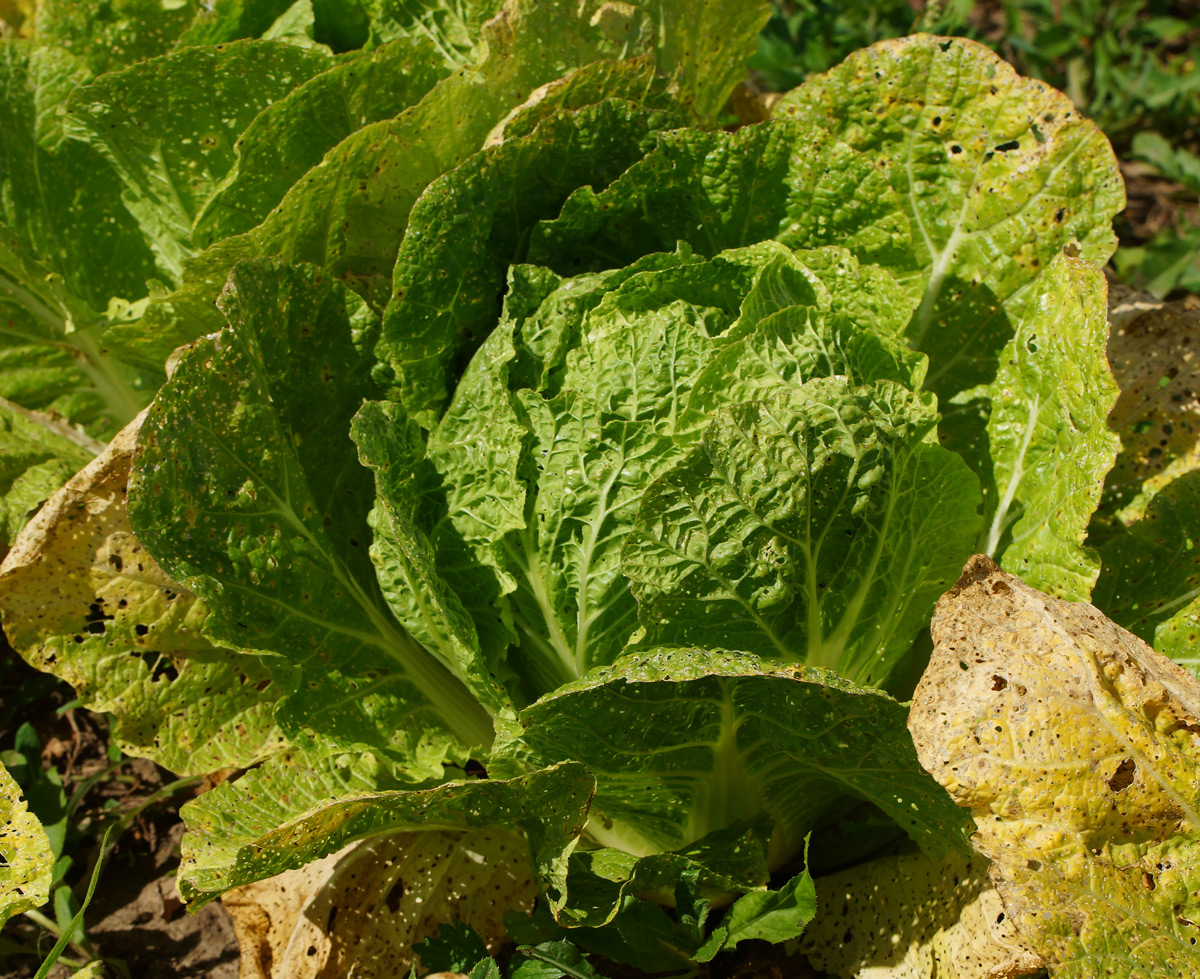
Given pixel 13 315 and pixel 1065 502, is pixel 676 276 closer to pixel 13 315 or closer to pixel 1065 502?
pixel 1065 502

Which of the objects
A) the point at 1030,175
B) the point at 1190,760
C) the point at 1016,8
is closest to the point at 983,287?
the point at 1030,175

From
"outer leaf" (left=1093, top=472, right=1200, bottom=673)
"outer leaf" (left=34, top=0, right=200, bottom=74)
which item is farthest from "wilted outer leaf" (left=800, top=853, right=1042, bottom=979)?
"outer leaf" (left=34, top=0, right=200, bottom=74)

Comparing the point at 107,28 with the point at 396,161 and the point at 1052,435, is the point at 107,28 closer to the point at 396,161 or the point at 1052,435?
the point at 396,161

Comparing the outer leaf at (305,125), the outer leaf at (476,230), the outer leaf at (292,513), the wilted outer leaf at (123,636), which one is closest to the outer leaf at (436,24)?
the outer leaf at (305,125)

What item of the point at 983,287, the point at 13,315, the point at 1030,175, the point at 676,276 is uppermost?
the point at 13,315

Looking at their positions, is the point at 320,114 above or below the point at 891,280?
above

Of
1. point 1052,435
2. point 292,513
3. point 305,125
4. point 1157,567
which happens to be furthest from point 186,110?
point 1157,567

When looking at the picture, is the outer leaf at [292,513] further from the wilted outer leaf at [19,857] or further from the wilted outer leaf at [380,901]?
the wilted outer leaf at [19,857]

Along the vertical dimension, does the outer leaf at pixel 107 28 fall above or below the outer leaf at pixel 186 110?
above
